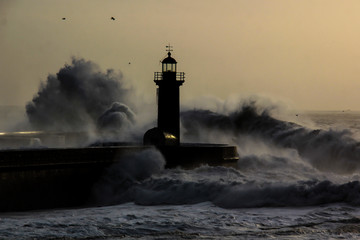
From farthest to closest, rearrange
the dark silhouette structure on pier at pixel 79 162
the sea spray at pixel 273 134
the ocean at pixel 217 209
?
1. the sea spray at pixel 273 134
2. the dark silhouette structure on pier at pixel 79 162
3. the ocean at pixel 217 209

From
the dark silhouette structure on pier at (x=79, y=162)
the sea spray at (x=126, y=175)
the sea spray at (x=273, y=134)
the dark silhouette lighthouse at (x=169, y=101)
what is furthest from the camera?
the sea spray at (x=273, y=134)

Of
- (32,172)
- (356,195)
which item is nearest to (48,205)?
(32,172)

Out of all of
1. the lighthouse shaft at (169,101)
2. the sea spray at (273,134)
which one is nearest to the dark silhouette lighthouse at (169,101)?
the lighthouse shaft at (169,101)

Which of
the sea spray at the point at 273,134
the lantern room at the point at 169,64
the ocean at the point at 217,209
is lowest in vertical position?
the ocean at the point at 217,209

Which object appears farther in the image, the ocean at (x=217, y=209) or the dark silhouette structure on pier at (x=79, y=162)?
the dark silhouette structure on pier at (x=79, y=162)

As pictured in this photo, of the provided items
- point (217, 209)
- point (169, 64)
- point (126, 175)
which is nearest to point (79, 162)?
point (126, 175)

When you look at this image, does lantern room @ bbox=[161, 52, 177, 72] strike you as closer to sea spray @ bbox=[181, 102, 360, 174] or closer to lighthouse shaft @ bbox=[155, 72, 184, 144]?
lighthouse shaft @ bbox=[155, 72, 184, 144]

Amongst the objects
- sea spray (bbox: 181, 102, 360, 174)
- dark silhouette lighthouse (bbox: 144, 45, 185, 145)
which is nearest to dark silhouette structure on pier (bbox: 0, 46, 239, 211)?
dark silhouette lighthouse (bbox: 144, 45, 185, 145)

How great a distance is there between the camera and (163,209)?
15773 millimetres

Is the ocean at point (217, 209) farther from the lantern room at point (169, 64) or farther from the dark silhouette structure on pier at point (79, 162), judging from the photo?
the lantern room at point (169, 64)

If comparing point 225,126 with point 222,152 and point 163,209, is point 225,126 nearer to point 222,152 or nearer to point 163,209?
point 222,152

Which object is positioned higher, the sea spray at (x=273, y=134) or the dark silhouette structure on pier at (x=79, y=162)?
the sea spray at (x=273, y=134)

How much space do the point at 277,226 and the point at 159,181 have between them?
5158mm

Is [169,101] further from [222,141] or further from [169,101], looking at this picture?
[222,141]
